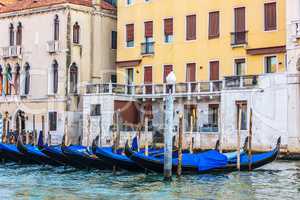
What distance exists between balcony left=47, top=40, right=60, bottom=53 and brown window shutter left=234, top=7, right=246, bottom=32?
23.8 feet

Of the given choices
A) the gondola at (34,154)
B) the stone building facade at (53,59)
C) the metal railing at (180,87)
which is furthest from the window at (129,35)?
the gondola at (34,154)

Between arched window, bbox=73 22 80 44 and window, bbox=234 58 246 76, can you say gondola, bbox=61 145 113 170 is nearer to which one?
window, bbox=234 58 246 76

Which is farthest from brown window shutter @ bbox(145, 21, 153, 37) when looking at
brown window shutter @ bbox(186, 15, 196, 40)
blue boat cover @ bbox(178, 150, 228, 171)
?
blue boat cover @ bbox(178, 150, 228, 171)

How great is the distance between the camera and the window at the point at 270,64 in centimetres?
2367

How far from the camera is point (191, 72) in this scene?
25875 millimetres

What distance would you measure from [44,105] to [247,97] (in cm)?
936

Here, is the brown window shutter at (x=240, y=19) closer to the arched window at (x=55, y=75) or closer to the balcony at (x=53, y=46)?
the balcony at (x=53, y=46)

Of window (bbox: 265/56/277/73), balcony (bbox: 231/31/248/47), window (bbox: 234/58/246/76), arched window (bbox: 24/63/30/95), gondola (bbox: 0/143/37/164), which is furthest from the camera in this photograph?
arched window (bbox: 24/63/30/95)

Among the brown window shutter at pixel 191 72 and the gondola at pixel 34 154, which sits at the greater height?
the brown window shutter at pixel 191 72

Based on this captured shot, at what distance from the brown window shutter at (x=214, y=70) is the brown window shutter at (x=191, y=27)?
1.23 meters

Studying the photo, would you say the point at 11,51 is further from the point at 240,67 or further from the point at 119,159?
the point at 119,159

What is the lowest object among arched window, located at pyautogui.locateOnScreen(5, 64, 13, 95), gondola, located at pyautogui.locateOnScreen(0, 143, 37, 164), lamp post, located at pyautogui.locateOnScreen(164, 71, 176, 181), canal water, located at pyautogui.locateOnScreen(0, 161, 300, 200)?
canal water, located at pyautogui.locateOnScreen(0, 161, 300, 200)

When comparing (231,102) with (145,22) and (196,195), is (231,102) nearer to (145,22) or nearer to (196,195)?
(145,22)

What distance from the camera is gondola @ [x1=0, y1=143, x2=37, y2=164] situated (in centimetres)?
2131
